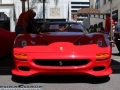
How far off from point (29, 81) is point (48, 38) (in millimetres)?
895

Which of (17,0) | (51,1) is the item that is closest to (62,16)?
(51,1)

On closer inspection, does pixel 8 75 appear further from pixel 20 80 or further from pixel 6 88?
pixel 6 88

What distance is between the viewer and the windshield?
5.46 m

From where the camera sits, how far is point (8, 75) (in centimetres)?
457

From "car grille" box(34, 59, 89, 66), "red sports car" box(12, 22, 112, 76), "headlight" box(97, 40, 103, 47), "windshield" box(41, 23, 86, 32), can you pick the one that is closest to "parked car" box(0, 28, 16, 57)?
"windshield" box(41, 23, 86, 32)

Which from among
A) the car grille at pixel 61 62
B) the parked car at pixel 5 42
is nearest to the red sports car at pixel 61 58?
the car grille at pixel 61 62

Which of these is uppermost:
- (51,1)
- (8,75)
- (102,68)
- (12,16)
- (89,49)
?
(51,1)

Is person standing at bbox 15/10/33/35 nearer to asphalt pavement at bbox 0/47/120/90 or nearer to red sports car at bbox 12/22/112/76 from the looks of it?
asphalt pavement at bbox 0/47/120/90

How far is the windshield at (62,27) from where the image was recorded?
5459 mm

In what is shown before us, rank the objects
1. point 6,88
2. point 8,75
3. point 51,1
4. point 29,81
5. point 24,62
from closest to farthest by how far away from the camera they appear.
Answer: point 6,88, point 24,62, point 29,81, point 8,75, point 51,1

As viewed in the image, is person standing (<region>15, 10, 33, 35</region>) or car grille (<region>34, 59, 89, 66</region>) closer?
car grille (<region>34, 59, 89, 66</region>)

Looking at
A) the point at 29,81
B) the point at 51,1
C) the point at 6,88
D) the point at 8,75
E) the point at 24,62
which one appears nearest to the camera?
the point at 6,88

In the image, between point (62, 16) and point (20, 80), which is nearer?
point (20, 80)

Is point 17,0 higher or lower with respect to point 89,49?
higher
